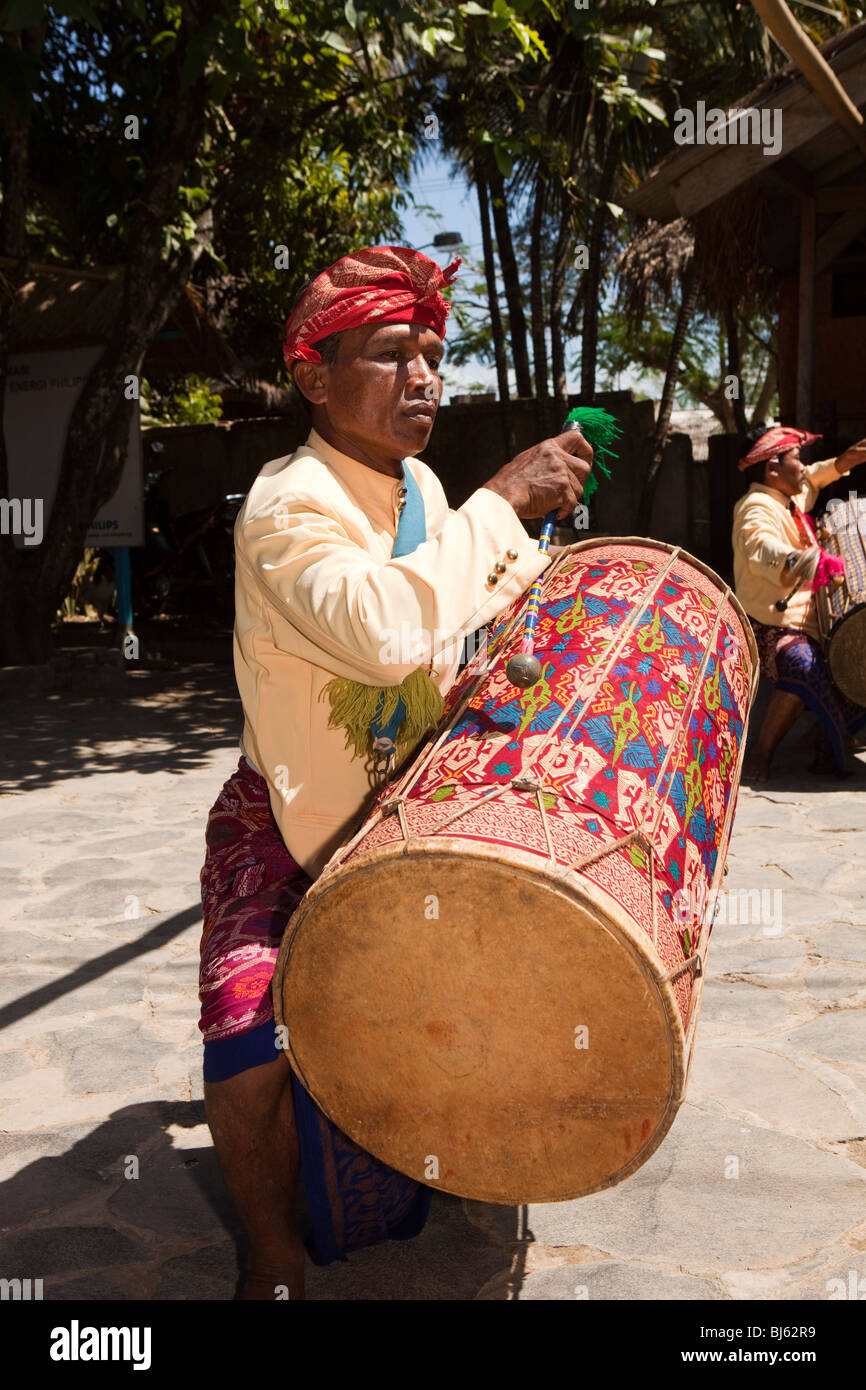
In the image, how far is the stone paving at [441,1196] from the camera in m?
2.35

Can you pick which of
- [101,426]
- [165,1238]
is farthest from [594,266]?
[165,1238]

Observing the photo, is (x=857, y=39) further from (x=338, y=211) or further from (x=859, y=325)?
(x=338, y=211)

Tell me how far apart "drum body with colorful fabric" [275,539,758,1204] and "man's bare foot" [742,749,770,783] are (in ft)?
14.2

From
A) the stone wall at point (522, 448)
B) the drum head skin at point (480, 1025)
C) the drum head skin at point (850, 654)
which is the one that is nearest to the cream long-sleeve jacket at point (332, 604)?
the drum head skin at point (480, 1025)

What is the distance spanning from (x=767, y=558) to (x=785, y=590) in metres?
0.22

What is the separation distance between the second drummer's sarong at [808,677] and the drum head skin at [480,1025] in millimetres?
4582

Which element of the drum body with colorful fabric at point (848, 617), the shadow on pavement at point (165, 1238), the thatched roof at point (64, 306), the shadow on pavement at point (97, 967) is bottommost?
the shadow on pavement at point (165, 1238)

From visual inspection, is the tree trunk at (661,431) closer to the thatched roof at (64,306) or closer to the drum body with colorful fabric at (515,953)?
the thatched roof at (64,306)

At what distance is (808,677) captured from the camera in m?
6.16

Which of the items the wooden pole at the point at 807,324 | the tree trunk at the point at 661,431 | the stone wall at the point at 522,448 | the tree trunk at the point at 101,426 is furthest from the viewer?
the stone wall at the point at 522,448

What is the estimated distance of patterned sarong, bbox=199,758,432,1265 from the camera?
81.0 inches

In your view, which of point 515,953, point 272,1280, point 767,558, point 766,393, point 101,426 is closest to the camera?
point 515,953

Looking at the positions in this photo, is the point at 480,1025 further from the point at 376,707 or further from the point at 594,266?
the point at 594,266

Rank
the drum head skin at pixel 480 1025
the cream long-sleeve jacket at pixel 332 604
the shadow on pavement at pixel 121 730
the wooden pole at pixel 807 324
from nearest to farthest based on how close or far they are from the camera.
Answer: the drum head skin at pixel 480 1025, the cream long-sleeve jacket at pixel 332 604, the shadow on pavement at pixel 121 730, the wooden pole at pixel 807 324
